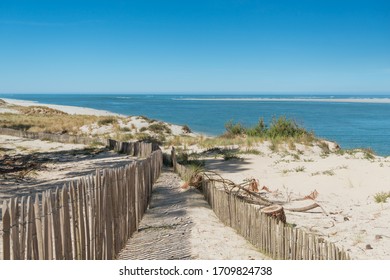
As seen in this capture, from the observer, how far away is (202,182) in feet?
32.7

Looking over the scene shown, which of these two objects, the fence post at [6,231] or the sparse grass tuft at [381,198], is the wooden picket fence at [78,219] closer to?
the fence post at [6,231]

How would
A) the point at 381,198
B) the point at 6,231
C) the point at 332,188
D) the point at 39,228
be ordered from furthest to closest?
the point at 332,188
the point at 381,198
the point at 39,228
the point at 6,231

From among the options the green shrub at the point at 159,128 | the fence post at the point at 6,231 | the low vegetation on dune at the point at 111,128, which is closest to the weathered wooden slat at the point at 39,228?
the fence post at the point at 6,231

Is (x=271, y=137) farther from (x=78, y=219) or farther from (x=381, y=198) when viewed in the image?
(x=78, y=219)

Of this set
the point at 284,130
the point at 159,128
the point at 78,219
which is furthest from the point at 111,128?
the point at 78,219

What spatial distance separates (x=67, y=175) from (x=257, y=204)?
6357mm

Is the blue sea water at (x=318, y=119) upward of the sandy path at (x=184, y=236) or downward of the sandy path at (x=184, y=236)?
downward

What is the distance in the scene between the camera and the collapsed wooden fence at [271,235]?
4644 millimetres

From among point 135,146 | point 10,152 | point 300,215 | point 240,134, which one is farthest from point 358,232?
point 240,134

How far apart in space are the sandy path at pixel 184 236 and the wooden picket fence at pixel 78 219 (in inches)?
11.9

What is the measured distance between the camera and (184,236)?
21.5 feet

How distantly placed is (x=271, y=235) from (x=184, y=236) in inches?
58.9

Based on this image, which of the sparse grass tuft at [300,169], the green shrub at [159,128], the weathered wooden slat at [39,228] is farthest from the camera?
the green shrub at [159,128]
